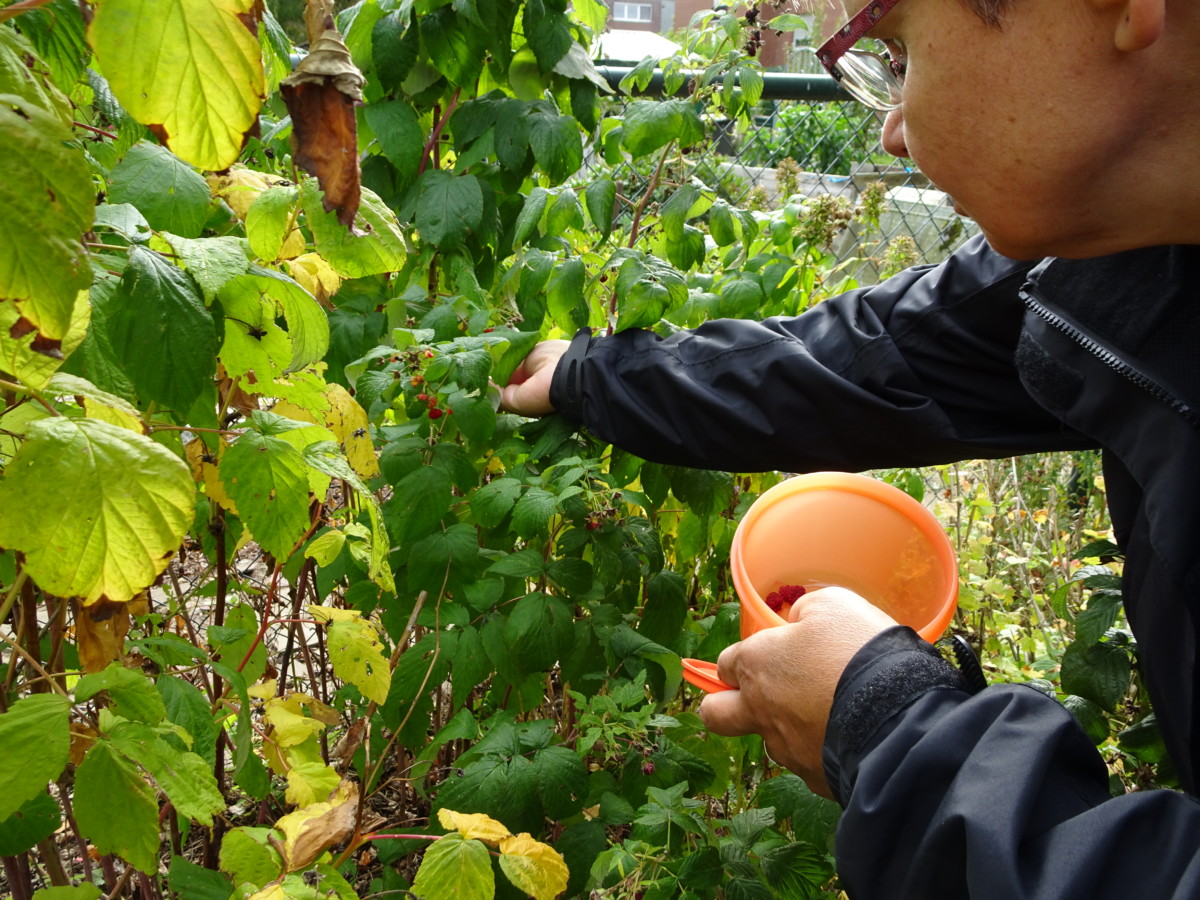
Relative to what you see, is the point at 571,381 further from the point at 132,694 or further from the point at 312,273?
the point at 132,694

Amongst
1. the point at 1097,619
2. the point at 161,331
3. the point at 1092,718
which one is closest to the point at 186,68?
the point at 161,331

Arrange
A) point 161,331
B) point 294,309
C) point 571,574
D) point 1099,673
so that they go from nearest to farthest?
point 161,331 → point 294,309 → point 1099,673 → point 571,574

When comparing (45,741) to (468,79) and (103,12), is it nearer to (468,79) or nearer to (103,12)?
(103,12)

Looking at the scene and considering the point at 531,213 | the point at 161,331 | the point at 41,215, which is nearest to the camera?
the point at 41,215

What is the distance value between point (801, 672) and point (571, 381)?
0.62m

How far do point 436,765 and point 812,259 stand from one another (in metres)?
1.34

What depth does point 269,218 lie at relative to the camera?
118 centimetres

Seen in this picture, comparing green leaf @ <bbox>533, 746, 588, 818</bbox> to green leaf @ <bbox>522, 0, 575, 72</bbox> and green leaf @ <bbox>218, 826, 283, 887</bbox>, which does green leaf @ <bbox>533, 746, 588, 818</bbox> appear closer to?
green leaf @ <bbox>218, 826, 283, 887</bbox>

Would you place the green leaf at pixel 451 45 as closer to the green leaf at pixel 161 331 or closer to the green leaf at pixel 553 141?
the green leaf at pixel 553 141

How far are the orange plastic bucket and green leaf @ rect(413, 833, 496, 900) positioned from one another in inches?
17.3

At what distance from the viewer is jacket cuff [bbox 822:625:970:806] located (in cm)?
107

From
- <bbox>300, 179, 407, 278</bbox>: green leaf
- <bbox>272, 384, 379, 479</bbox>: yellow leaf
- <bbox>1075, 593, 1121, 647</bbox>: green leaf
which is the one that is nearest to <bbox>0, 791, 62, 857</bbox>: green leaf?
<bbox>272, 384, 379, 479</bbox>: yellow leaf

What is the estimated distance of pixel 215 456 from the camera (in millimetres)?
1485

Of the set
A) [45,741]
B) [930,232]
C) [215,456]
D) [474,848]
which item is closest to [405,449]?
[215,456]
